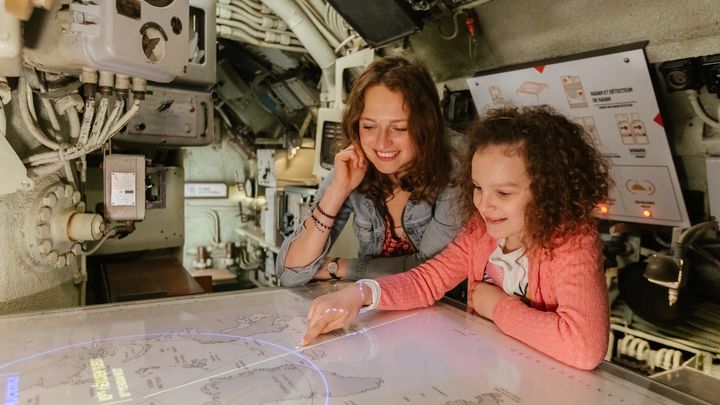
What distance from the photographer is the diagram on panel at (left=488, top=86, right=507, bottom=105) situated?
7.06 ft

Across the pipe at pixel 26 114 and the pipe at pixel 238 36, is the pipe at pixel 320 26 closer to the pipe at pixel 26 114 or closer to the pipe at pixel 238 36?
the pipe at pixel 238 36

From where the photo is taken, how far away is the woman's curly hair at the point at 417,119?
144 centimetres

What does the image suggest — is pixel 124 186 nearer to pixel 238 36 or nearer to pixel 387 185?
pixel 387 185

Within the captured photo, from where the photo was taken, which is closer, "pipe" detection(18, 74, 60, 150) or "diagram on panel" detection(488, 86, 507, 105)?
"pipe" detection(18, 74, 60, 150)

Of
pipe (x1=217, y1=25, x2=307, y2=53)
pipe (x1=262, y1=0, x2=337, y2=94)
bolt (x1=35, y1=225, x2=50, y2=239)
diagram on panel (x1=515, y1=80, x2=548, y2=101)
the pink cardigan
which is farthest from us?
pipe (x1=217, y1=25, x2=307, y2=53)

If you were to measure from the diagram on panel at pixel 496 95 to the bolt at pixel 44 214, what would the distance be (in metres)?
1.72

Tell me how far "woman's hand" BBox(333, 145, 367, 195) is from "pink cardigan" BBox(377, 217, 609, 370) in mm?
365

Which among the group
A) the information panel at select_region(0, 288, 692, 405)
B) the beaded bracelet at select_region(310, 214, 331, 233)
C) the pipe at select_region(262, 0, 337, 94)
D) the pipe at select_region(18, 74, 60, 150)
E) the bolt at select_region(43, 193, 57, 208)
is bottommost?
the information panel at select_region(0, 288, 692, 405)

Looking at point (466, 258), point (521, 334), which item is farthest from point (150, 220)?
point (521, 334)

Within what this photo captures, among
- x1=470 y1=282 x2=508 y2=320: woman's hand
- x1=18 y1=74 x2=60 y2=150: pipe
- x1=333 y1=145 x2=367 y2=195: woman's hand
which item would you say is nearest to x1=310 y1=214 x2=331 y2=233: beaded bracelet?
x1=333 y1=145 x2=367 y2=195: woman's hand

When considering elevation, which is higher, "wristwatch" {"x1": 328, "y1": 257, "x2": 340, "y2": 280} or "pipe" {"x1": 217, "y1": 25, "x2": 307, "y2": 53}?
"pipe" {"x1": 217, "y1": 25, "x2": 307, "y2": 53}

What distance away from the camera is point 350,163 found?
1532 mm

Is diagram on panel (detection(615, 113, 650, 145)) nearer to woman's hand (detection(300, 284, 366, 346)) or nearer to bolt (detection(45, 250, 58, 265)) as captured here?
woman's hand (detection(300, 284, 366, 346))

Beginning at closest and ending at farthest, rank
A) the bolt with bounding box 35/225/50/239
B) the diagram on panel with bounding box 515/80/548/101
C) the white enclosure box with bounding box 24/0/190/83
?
the white enclosure box with bounding box 24/0/190/83, the bolt with bounding box 35/225/50/239, the diagram on panel with bounding box 515/80/548/101
